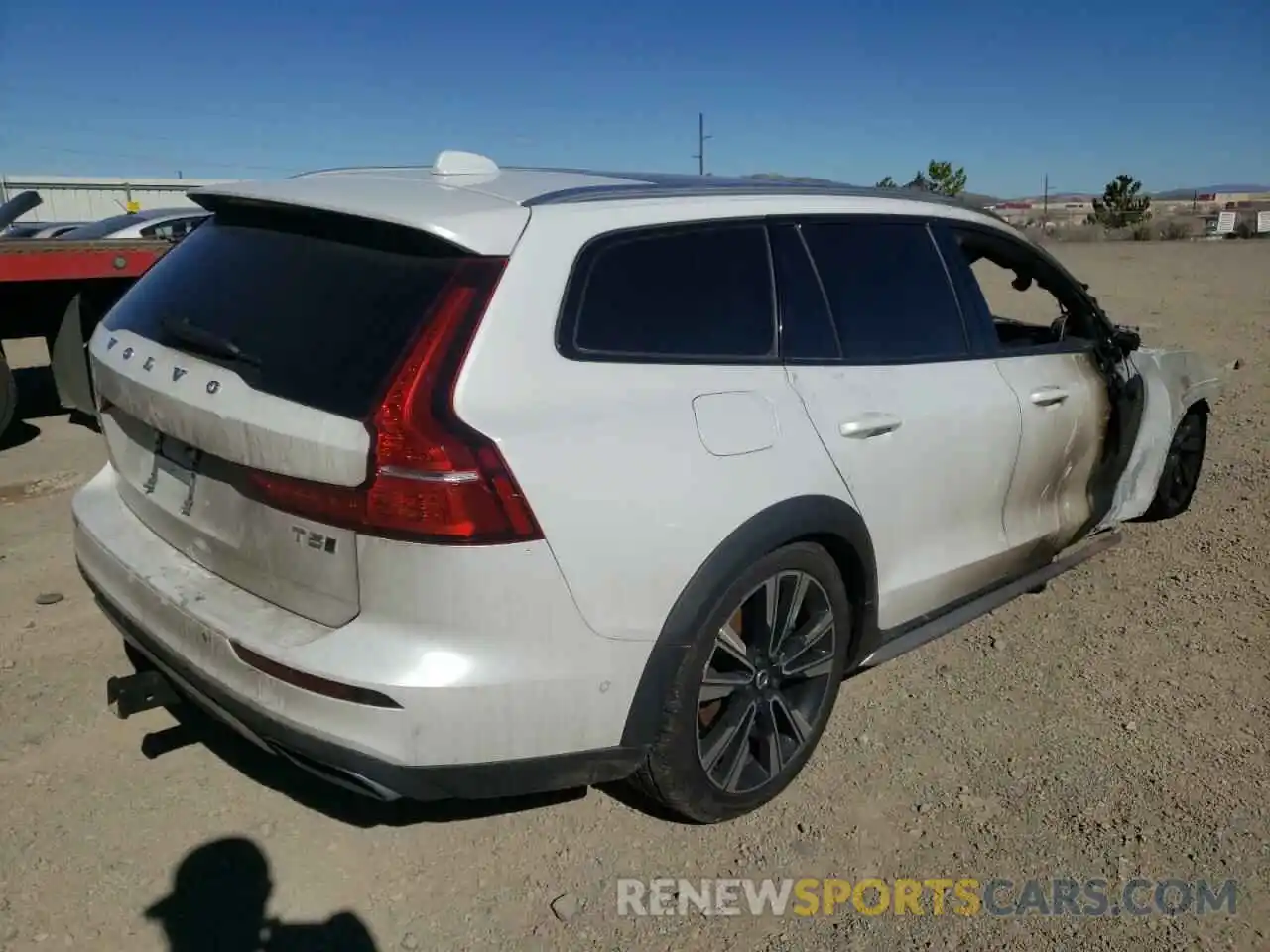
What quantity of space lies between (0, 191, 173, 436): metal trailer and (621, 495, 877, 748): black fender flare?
19.0 feet

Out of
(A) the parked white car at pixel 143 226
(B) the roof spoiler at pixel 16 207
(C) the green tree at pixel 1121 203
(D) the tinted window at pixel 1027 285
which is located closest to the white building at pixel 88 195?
(A) the parked white car at pixel 143 226

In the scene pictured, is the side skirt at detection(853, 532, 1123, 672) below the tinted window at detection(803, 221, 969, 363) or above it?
below

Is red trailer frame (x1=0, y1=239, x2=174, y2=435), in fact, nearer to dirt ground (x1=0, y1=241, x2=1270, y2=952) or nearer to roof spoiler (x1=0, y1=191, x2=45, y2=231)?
roof spoiler (x1=0, y1=191, x2=45, y2=231)

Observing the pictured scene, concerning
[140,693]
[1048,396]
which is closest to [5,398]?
[140,693]

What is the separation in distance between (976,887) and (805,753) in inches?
24.3

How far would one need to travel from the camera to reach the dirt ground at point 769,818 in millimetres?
2523

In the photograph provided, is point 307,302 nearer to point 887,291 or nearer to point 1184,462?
point 887,291

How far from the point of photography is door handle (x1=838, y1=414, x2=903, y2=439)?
9.61 feet

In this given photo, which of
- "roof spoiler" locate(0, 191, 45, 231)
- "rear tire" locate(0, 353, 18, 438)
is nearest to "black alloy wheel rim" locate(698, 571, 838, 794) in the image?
"rear tire" locate(0, 353, 18, 438)

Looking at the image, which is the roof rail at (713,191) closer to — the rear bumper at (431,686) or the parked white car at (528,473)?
the parked white car at (528,473)

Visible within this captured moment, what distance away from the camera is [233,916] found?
2.51m

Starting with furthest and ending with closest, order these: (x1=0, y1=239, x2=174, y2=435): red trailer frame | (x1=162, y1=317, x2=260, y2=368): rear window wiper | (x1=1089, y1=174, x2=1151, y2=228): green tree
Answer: (x1=1089, y1=174, x2=1151, y2=228): green tree < (x1=0, y1=239, x2=174, y2=435): red trailer frame < (x1=162, y1=317, x2=260, y2=368): rear window wiper

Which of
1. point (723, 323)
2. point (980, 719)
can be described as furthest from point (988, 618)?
point (723, 323)

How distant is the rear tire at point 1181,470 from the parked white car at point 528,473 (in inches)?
93.0
